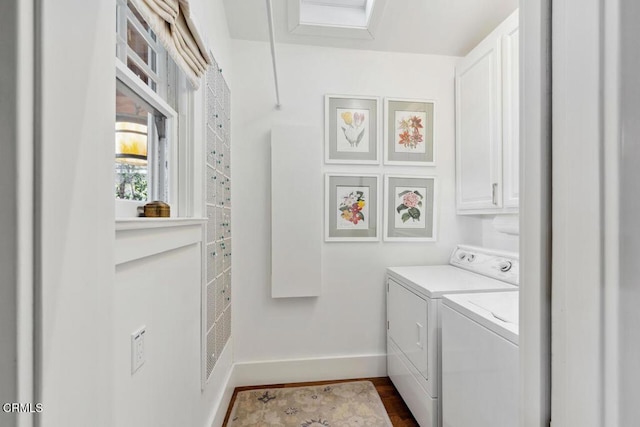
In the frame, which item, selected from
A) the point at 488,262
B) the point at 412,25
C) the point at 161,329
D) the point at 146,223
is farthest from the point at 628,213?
the point at 412,25

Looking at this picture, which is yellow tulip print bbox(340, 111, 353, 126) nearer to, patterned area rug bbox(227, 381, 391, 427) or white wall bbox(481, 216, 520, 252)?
white wall bbox(481, 216, 520, 252)

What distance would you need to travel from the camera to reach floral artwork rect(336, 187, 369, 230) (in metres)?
2.30

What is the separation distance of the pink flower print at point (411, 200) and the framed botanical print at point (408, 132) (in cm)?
26

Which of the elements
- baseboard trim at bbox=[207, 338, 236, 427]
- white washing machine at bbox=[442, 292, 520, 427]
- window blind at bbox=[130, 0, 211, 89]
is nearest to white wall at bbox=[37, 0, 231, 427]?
window blind at bbox=[130, 0, 211, 89]

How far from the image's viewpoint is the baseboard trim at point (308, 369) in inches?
84.9

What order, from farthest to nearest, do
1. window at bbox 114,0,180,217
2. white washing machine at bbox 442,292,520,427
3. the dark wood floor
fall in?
the dark wood floor
white washing machine at bbox 442,292,520,427
window at bbox 114,0,180,217

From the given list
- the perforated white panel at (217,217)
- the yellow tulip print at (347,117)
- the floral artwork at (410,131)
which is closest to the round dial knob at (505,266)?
the floral artwork at (410,131)

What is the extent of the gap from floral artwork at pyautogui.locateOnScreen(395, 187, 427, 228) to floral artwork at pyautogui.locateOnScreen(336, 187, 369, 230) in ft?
0.90

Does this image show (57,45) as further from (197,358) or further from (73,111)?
(197,358)

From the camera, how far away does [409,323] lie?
1.87 metres

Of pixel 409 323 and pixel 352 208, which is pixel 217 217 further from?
pixel 409 323

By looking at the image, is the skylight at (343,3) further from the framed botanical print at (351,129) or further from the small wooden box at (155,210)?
the small wooden box at (155,210)

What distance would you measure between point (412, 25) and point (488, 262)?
1813mm

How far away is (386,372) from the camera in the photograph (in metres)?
2.27
